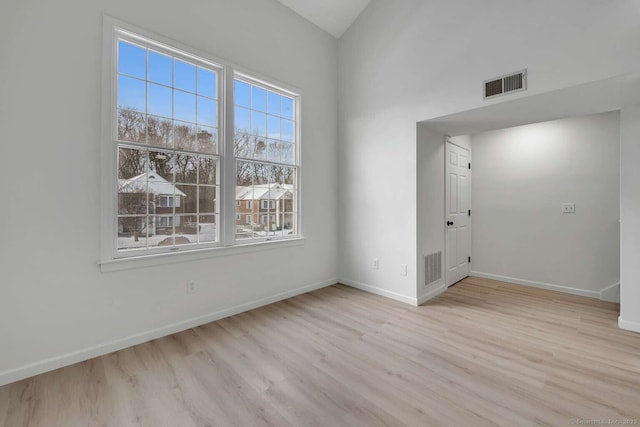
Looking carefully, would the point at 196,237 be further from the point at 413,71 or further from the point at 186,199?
the point at 413,71

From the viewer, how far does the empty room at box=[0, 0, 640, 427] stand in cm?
197

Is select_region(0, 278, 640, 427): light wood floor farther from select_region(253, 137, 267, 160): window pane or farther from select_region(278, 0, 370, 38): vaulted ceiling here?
select_region(278, 0, 370, 38): vaulted ceiling

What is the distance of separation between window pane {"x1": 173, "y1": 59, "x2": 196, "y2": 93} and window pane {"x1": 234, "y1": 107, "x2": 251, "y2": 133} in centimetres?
51

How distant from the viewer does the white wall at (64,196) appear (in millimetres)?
2008

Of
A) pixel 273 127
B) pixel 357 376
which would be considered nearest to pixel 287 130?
pixel 273 127

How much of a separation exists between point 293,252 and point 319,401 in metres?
2.16

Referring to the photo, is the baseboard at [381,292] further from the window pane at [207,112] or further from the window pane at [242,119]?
the window pane at [207,112]

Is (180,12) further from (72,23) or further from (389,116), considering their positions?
(389,116)

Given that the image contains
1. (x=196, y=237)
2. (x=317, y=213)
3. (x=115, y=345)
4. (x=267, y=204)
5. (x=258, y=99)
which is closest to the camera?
(x=115, y=345)

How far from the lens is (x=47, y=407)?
69.4 inches

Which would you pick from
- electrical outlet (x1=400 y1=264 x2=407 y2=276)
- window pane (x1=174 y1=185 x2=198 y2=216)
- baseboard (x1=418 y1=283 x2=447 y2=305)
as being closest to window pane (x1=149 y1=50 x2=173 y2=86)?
window pane (x1=174 y1=185 x2=198 y2=216)

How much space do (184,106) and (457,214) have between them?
13.1 ft

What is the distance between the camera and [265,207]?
3.61m

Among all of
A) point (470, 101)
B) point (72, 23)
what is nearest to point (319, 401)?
point (470, 101)
